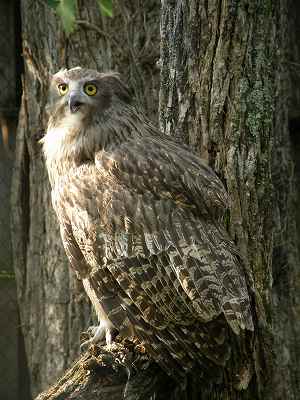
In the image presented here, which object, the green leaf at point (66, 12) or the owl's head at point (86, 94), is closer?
the green leaf at point (66, 12)

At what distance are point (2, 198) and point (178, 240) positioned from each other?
3061 mm

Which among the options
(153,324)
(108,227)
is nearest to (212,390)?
(153,324)

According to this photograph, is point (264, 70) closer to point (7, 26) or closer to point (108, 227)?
point (108, 227)

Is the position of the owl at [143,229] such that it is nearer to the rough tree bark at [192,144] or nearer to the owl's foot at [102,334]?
the owl's foot at [102,334]

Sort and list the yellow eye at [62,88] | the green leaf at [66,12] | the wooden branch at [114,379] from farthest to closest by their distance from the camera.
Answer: the yellow eye at [62,88] < the green leaf at [66,12] < the wooden branch at [114,379]

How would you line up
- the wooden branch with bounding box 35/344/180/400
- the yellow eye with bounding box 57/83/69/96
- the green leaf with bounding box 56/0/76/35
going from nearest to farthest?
the wooden branch with bounding box 35/344/180/400, the green leaf with bounding box 56/0/76/35, the yellow eye with bounding box 57/83/69/96

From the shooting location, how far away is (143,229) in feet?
10.3

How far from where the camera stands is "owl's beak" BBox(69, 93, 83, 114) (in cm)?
335

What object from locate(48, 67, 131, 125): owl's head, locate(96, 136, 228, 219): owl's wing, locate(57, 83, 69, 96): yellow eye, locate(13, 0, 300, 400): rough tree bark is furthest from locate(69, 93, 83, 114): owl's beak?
locate(13, 0, 300, 400): rough tree bark

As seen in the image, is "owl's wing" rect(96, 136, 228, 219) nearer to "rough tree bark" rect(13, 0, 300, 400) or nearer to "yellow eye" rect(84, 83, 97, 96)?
"rough tree bark" rect(13, 0, 300, 400)

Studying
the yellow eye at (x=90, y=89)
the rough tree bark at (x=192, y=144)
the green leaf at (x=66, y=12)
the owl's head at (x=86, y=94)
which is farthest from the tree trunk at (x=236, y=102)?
the green leaf at (x=66, y=12)

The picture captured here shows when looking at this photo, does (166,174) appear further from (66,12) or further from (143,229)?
(66,12)

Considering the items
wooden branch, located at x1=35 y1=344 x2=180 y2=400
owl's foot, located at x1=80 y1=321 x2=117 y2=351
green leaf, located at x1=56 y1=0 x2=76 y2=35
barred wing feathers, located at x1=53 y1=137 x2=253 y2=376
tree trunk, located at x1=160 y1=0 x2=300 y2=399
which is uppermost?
green leaf, located at x1=56 y1=0 x2=76 y2=35

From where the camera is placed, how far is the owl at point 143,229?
3.00 m
